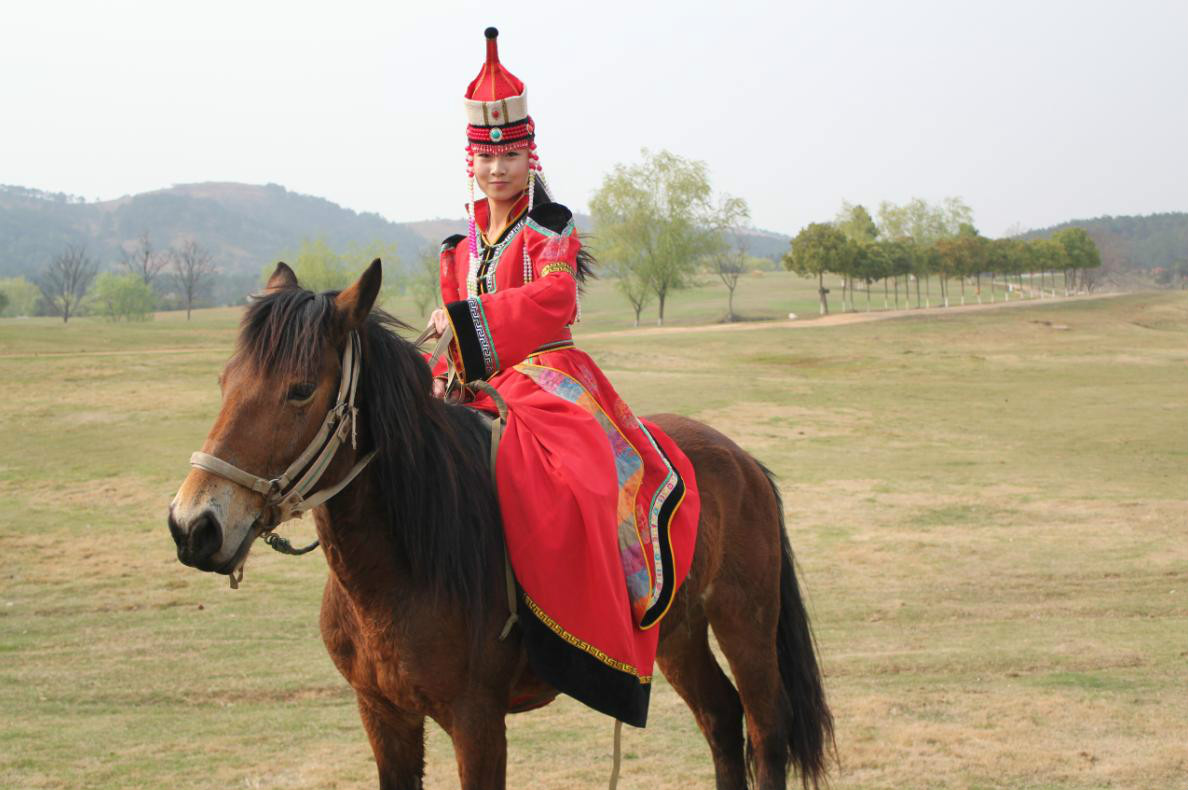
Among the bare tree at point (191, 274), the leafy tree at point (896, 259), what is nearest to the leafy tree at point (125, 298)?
the bare tree at point (191, 274)

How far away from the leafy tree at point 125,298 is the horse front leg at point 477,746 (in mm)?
86129

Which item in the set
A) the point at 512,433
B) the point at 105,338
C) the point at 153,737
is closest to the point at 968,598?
the point at 153,737

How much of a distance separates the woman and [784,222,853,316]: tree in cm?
6669

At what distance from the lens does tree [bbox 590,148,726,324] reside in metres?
73.8

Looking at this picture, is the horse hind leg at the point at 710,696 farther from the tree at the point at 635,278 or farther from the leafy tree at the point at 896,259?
the leafy tree at the point at 896,259

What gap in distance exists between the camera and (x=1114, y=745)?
644 cm

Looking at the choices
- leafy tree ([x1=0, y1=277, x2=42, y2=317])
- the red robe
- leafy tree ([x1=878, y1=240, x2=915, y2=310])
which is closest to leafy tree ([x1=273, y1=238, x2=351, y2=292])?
leafy tree ([x1=878, y1=240, x2=915, y2=310])

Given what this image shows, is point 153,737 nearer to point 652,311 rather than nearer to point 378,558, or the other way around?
point 378,558

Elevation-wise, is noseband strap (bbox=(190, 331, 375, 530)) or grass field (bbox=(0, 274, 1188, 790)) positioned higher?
noseband strap (bbox=(190, 331, 375, 530))

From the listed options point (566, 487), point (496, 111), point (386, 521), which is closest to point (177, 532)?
point (386, 521)

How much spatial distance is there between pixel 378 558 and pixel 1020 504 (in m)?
15.7

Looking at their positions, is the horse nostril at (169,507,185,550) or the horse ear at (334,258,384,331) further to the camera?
the horse ear at (334,258,384,331)

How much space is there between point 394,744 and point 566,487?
104 cm

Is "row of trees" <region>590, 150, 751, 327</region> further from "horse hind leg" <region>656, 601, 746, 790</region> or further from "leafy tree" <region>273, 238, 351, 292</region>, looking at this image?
"horse hind leg" <region>656, 601, 746, 790</region>
